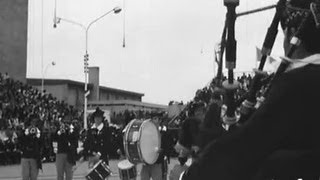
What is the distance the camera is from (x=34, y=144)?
1647 cm

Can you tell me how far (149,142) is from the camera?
37.2ft

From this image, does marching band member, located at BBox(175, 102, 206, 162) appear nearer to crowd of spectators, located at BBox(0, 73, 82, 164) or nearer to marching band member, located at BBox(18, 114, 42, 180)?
marching band member, located at BBox(18, 114, 42, 180)

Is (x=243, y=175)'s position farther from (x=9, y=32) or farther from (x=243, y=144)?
(x=9, y=32)

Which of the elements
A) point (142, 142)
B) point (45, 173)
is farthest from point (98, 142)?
point (45, 173)

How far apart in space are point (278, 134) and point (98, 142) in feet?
39.9

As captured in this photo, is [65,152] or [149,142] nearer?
[149,142]

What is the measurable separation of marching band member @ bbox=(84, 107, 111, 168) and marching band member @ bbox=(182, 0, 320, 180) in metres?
12.0

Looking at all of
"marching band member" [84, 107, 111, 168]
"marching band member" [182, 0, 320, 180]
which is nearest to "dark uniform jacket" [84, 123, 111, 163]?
"marching band member" [84, 107, 111, 168]

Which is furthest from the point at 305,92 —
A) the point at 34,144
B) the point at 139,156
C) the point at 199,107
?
the point at 34,144

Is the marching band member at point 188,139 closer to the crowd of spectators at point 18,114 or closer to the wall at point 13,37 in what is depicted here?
the crowd of spectators at point 18,114

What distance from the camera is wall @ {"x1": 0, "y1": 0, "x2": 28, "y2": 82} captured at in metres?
58.2

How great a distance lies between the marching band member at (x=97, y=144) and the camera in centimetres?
1410

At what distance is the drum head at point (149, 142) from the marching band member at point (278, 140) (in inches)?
346

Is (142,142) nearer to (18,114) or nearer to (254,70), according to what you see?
(254,70)
